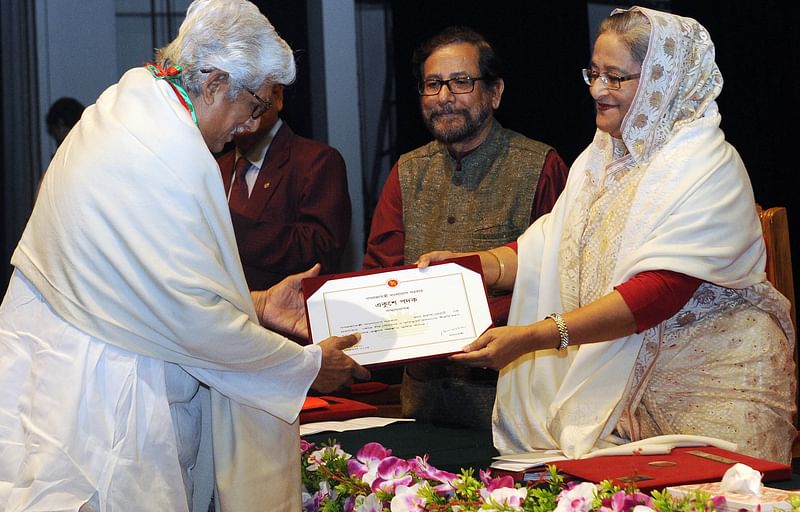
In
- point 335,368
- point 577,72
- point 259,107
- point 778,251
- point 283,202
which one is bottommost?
point 335,368

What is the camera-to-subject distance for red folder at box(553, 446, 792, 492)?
2.00 metres

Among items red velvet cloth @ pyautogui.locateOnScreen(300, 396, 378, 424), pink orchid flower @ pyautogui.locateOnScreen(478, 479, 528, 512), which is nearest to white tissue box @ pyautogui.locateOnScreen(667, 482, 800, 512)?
pink orchid flower @ pyautogui.locateOnScreen(478, 479, 528, 512)

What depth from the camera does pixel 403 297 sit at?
2754mm

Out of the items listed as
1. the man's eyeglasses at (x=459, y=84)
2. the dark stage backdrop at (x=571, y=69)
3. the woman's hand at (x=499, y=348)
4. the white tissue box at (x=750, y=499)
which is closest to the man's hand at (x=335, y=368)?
the woman's hand at (x=499, y=348)

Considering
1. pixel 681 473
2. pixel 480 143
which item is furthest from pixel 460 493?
pixel 480 143

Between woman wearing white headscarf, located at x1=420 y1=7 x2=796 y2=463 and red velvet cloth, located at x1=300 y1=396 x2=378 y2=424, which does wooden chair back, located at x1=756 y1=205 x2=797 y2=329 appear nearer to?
woman wearing white headscarf, located at x1=420 y1=7 x2=796 y2=463

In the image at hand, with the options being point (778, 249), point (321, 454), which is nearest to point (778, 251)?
point (778, 249)

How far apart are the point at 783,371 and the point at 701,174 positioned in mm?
492

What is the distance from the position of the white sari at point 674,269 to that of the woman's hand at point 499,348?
0.50 ft

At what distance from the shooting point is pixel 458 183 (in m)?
3.40

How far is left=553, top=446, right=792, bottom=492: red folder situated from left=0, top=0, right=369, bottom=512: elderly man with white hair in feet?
2.07

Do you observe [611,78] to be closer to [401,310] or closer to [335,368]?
[401,310]

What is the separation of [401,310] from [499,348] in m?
0.28

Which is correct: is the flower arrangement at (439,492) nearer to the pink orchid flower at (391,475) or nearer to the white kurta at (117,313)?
the pink orchid flower at (391,475)
